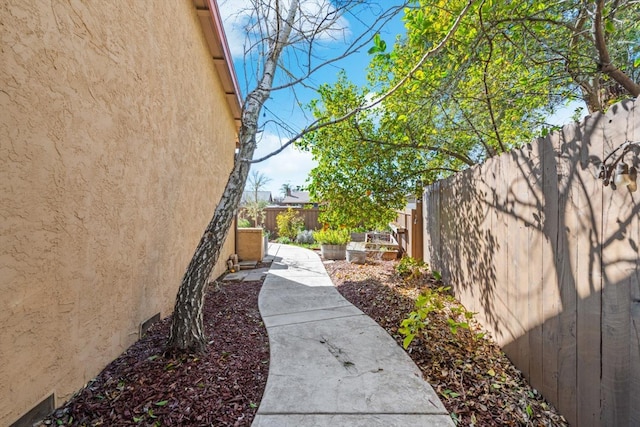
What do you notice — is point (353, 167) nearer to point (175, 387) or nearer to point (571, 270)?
point (571, 270)

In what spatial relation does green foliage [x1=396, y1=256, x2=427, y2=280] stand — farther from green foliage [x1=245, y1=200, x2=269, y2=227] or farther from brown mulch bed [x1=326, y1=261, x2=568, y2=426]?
green foliage [x1=245, y1=200, x2=269, y2=227]

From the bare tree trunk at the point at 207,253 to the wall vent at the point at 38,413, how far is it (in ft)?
2.62

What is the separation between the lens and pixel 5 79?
4.98ft

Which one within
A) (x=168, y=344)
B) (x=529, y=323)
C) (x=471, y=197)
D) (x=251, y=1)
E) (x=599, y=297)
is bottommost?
(x=168, y=344)

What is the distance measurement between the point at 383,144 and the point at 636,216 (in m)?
4.20

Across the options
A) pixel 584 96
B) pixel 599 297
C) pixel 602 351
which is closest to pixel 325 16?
pixel 599 297

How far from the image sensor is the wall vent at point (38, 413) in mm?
1617

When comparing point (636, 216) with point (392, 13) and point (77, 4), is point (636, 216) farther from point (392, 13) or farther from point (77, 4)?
point (77, 4)

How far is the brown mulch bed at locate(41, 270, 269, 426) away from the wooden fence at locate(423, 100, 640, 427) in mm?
2070

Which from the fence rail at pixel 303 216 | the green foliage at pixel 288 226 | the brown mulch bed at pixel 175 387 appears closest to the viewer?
the brown mulch bed at pixel 175 387

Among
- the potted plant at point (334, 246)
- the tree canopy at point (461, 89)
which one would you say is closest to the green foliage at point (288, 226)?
the potted plant at point (334, 246)

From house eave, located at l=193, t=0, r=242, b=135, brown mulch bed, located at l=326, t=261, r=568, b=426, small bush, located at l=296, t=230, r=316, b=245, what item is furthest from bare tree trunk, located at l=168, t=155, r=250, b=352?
small bush, located at l=296, t=230, r=316, b=245

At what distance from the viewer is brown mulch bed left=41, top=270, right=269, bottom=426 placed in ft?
6.04

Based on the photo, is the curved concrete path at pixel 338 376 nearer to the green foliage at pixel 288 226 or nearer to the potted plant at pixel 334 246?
the potted plant at pixel 334 246
